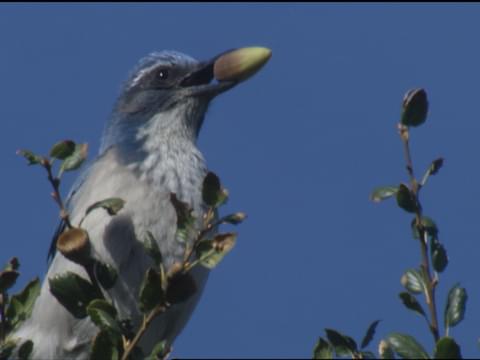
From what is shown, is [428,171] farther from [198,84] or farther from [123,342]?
[198,84]

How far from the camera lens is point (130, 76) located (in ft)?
25.9

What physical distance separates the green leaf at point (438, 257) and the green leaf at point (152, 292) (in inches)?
35.4

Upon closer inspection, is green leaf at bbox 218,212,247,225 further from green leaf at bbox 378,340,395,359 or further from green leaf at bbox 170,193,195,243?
green leaf at bbox 378,340,395,359

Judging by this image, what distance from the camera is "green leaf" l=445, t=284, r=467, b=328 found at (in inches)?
121

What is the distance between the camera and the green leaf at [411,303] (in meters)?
3.01

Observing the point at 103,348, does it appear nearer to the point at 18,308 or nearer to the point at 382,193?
the point at 18,308

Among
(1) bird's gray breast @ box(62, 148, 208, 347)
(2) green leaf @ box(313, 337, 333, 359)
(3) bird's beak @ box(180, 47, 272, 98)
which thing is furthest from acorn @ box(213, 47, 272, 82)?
(2) green leaf @ box(313, 337, 333, 359)

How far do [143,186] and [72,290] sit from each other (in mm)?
2828

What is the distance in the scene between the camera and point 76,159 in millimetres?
3332

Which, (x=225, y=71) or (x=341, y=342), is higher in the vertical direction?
(x=225, y=71)

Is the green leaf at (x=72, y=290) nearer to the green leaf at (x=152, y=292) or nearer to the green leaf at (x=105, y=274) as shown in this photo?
the green leaf at (x=105, y=274)

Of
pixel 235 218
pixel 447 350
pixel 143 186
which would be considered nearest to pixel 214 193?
pixel 235 218

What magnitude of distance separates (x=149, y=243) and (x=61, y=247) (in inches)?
12.5

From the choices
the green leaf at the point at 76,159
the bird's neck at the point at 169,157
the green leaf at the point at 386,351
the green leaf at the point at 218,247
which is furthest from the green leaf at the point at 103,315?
the bird's neck at the point at 169,157
